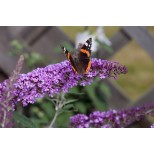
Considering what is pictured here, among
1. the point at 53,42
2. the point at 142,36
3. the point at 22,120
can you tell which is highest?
the point at 53,42

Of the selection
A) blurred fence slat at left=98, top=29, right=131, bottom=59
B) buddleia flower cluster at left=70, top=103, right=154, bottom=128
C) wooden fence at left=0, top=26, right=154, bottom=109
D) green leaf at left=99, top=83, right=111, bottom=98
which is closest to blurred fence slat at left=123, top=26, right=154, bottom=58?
wooden fence at left=0, top=26, right=154, bottom=109

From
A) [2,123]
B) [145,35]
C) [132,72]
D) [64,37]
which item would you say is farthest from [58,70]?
[132,72]

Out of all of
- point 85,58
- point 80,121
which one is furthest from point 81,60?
point 80,121

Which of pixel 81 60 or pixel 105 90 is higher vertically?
pixel 105 90

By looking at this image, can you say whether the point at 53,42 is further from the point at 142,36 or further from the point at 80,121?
the point at 80,121

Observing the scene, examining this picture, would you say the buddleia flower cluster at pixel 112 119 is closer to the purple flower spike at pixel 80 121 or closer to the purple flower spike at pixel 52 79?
the purple flower spike at pixel 80 121

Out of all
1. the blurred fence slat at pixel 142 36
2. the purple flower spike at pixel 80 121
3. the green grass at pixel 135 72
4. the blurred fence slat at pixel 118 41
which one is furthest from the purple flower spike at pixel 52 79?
the green grass at pixel 135 72
